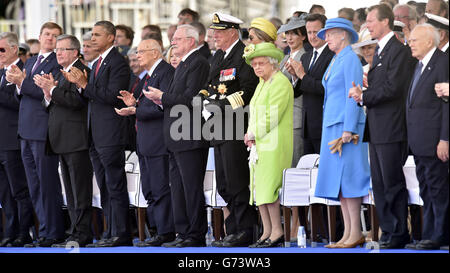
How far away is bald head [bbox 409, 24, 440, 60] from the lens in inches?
268

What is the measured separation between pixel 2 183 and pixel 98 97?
1.71 m

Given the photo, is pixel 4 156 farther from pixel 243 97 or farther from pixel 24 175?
pixel 243 97

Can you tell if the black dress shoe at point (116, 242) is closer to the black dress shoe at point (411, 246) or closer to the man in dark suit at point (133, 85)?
the man in dark suit at point (133, 85)

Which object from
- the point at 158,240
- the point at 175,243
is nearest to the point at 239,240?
the point at 175,243

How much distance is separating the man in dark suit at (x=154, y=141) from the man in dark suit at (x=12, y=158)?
4.63ft

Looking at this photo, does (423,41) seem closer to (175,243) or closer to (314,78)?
(314,78)

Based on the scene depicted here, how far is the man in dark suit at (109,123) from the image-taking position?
27.6 ft

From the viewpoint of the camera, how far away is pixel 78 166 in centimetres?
857

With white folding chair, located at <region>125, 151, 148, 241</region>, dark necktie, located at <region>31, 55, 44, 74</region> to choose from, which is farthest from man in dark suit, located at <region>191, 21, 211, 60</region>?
dark necktie, located at <region>31, 55, 44, 74</region>

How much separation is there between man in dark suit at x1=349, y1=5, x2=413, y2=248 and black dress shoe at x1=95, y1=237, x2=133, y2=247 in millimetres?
2399

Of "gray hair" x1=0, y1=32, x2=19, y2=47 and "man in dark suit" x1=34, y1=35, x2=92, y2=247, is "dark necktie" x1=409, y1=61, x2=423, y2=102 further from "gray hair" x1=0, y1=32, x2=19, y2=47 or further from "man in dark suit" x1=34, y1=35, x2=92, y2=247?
"gray hair" x1=0, y1=32, x2=19, y2=47

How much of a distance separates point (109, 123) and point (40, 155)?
79 cm

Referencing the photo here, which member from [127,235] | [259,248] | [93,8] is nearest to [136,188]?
[127,235]

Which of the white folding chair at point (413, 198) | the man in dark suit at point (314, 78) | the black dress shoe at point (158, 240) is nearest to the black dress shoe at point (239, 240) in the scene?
the black dress shoe at point (158, 240)
